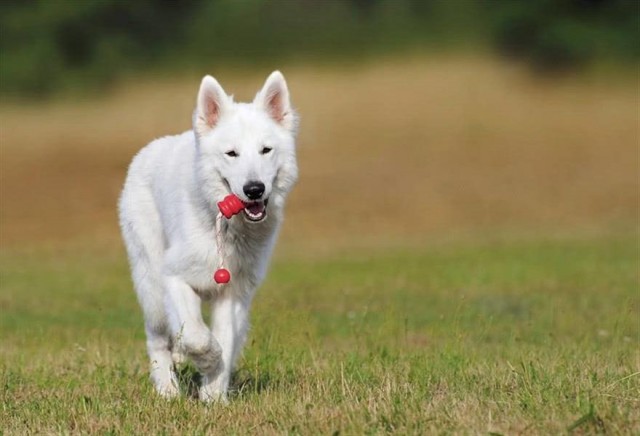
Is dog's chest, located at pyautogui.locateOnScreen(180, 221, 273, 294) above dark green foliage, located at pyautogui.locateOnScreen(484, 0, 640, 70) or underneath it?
above

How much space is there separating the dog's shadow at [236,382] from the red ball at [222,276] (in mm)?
638

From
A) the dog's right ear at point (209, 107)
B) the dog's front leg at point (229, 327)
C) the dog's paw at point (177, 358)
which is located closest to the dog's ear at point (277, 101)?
the dog's right ear at point (209, 107)

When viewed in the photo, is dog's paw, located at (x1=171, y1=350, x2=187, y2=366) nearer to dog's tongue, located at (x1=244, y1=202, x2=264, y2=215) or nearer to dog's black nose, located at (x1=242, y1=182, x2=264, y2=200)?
dog's tongue, located at (x1=244, y1=202, x2=264, y2=215)

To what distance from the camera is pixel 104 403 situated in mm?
6277

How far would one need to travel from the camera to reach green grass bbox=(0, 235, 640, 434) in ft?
18.2

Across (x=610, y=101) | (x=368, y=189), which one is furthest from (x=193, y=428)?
(x=610, y=101)

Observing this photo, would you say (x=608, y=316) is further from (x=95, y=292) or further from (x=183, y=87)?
(x=183, y=87)

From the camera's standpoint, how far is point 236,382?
733 centimetres

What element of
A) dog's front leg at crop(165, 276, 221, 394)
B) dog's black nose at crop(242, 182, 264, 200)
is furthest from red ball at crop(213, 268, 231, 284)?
dog's black nose at crop(242, 182, 264, 200)

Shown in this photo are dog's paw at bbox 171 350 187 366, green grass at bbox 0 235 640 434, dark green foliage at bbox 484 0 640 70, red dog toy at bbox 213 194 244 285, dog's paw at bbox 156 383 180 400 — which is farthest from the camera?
dark green foliage at bbox 484 0 640 70

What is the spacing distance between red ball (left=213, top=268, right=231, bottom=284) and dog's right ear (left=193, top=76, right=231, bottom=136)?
2.69 feet

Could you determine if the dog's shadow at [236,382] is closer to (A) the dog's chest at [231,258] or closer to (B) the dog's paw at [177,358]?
(B) the dog's paw at [177,358]

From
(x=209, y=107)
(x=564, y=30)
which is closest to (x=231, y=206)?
(x=209, y=107)

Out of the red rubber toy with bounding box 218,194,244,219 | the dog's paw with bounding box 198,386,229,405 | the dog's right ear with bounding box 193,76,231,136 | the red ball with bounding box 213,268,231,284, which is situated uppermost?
the dog's right ear with bounding box 193,76,231,136
